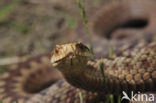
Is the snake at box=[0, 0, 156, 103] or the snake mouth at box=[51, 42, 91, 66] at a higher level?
the snake mouth at box=[51, 42, 91, 66]

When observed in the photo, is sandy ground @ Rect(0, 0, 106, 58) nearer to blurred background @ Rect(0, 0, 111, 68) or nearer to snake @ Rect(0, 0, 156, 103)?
blurred background @ Rect(0, 0, 111, 68)

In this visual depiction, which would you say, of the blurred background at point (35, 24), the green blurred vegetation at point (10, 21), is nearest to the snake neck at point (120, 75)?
the blurred background at point (35, 24)

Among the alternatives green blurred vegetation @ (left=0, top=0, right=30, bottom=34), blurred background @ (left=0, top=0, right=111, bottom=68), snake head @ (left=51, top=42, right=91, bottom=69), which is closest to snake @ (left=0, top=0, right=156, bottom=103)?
snake head @ (left=51, top=42, right=91, bottom=69)

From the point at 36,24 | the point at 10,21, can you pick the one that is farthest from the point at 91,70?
the point at 10,21

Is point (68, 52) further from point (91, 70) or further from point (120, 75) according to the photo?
point (120, 75)

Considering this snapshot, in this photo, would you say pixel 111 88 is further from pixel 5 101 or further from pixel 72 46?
pixel 5 101

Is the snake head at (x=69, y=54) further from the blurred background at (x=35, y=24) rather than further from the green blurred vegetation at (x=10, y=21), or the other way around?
the green blurred vegetation at (x=10, y=21)

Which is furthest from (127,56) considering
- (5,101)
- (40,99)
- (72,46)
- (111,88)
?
(5,101)

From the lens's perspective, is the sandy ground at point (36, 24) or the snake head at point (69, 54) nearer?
the snake head at point (69, 54)
